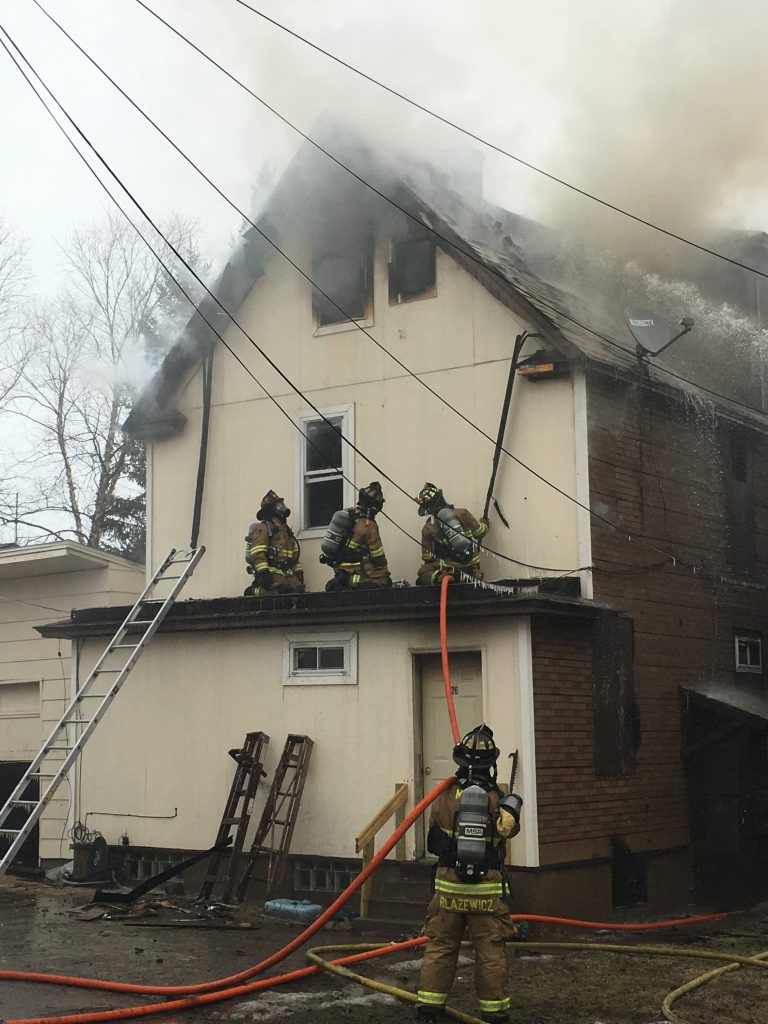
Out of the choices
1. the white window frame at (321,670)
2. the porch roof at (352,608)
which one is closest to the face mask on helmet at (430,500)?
the porch roof at (352,608)

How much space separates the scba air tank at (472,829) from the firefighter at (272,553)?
6088 mm

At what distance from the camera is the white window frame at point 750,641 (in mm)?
15305

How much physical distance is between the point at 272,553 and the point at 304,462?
4.65 feet

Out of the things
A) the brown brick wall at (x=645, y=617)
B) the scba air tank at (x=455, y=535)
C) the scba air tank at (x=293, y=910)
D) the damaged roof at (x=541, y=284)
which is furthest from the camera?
the damaged roof at (x=541, y=284)

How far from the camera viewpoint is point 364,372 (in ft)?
48.3

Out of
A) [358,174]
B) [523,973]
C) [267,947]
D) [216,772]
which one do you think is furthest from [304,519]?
[523,973]

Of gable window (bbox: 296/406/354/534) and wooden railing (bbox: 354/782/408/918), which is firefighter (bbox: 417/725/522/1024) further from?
gable window (bbox: 296/406/354/534)

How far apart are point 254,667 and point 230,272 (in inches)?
197

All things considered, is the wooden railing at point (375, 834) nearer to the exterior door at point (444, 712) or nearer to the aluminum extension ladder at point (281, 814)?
the exterior door at point (444, 712)

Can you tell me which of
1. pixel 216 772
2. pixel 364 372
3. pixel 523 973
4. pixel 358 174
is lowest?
pixel 523 973

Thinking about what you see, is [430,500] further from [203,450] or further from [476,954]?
[476,954]

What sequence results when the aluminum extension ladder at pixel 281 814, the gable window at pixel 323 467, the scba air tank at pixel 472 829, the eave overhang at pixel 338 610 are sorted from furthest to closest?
the gable window at pixel 323 467, the aluminum extension ladder at pixel 281 814, the eave overhang at pixel 338 610, the scba air tank at pixel 472 829

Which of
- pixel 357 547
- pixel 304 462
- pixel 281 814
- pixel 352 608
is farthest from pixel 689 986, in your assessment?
pixel 304 462

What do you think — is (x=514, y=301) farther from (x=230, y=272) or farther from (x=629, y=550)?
(x=230, y=272)
